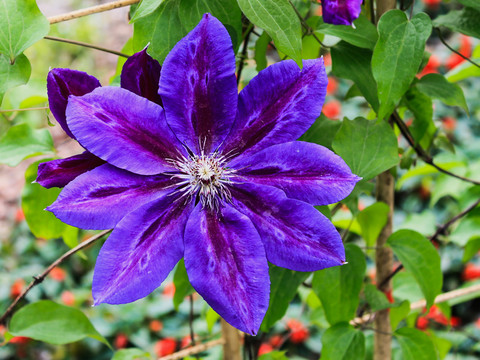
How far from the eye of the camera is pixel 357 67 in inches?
28.2

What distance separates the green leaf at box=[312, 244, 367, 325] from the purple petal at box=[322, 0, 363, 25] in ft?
1.15

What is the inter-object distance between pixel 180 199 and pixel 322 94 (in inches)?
7.1

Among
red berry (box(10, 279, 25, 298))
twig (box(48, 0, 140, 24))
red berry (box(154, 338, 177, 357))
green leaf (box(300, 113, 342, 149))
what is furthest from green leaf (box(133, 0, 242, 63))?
red berry (box(10, 279, 25, 298))

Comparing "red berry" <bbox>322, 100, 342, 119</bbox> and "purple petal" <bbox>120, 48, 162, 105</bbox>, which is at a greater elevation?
"red berry" <bbox>322, 100, 342, 119</bbox>

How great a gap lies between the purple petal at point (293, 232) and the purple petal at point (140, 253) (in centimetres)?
8

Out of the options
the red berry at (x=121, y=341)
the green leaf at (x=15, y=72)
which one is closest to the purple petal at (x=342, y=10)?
the green leaf at (x=15, y=72)

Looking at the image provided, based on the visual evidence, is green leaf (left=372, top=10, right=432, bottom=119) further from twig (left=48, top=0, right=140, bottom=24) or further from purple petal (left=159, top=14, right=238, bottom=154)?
twig (left=48, top=0, right=140, bottom=24)

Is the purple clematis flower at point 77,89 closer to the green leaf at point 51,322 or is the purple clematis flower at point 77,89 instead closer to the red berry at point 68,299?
the green leaf at point 51,322

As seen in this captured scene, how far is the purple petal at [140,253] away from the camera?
507mm

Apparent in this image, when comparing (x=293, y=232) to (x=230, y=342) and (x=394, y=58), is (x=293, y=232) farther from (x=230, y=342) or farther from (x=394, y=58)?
(x=230, y=342)

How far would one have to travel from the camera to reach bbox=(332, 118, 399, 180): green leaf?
2.21 feet

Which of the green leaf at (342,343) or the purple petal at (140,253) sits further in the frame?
the green leaf at (342,343)

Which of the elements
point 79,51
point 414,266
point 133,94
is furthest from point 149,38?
point 79,51

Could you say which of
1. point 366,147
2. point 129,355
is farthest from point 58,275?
point 366,147
